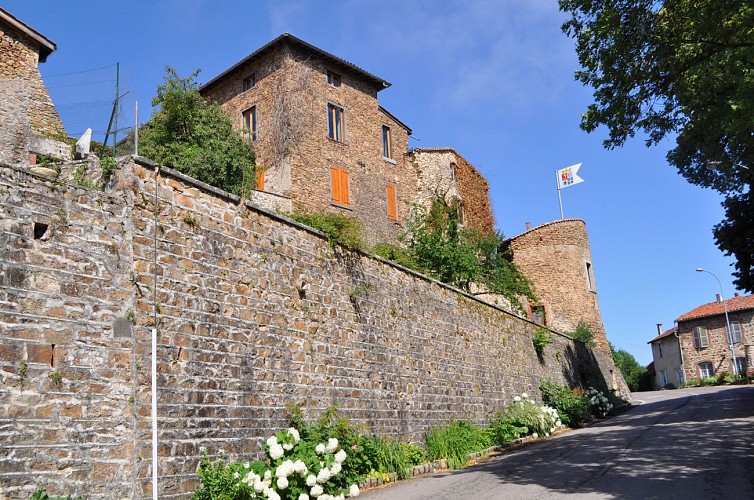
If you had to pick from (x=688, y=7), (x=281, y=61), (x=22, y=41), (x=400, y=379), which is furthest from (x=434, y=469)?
(x=281, y=61)

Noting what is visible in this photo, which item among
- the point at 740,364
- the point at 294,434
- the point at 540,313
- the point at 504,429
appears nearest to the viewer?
the point at 294,434

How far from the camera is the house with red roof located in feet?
164

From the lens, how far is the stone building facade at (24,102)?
53.6ft

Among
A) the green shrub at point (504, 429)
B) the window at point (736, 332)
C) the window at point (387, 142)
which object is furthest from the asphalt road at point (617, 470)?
the window at point (736, 332)

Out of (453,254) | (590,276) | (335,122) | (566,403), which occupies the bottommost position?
(566,403)

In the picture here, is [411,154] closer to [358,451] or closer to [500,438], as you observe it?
[500,438]

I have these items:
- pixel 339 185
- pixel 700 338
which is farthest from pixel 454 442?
pixel 700 338

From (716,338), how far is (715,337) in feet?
0.36

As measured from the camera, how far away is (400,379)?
13023mm

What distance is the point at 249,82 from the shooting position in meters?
26.1

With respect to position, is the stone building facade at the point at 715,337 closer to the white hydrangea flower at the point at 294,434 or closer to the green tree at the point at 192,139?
the green tree at the point at 192,139

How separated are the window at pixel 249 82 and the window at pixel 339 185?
191 inches

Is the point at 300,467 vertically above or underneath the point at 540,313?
underneath

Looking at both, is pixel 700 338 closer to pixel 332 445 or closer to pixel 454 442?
pixel 454 442
